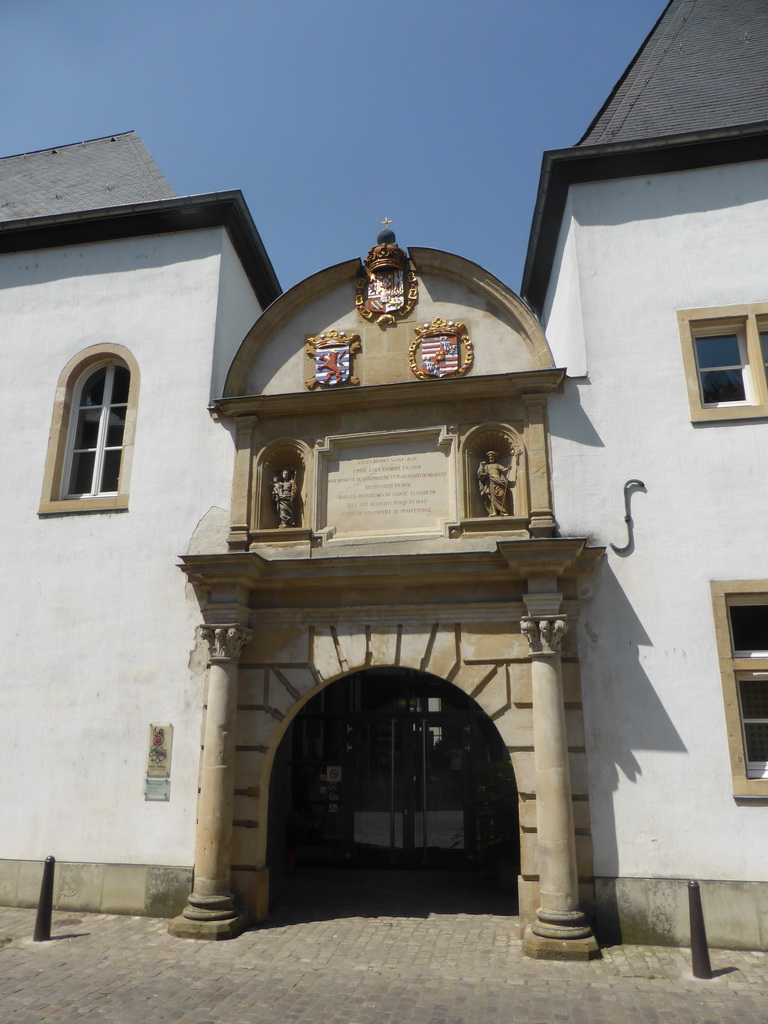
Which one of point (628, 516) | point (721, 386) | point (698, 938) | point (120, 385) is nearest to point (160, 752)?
point (120, 385)

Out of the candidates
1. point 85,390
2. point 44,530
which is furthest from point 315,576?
point 85,390

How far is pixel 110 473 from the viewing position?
10.1m

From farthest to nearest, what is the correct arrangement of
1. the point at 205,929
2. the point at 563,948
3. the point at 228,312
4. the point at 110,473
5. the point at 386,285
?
the point at 228,312, the point at 110,473, the point at 386,285, the point at 205,929, the point at 563,948

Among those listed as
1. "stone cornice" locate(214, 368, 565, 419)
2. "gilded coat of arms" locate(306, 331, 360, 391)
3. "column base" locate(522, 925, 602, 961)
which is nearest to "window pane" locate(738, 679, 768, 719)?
"column base" locate(522, 925, 602, 961)

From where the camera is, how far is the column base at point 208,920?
7.50 m

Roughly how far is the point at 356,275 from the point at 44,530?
5.05 meters

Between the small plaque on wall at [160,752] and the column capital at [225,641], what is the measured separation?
1.04 m

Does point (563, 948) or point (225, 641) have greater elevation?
point (225, 641)

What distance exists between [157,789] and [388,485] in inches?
166

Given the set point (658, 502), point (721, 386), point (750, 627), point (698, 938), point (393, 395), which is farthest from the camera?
point (393, 395)

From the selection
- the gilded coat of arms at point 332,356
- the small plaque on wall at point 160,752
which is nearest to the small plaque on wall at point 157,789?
the small plaque on wall at point 160,752

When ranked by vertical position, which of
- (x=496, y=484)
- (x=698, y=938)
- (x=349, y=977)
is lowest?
(x=349, y=977)

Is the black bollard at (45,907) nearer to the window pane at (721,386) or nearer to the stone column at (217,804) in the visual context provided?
the stone column at (217,804)

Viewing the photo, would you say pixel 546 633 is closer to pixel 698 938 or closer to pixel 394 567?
pixel 394 567
